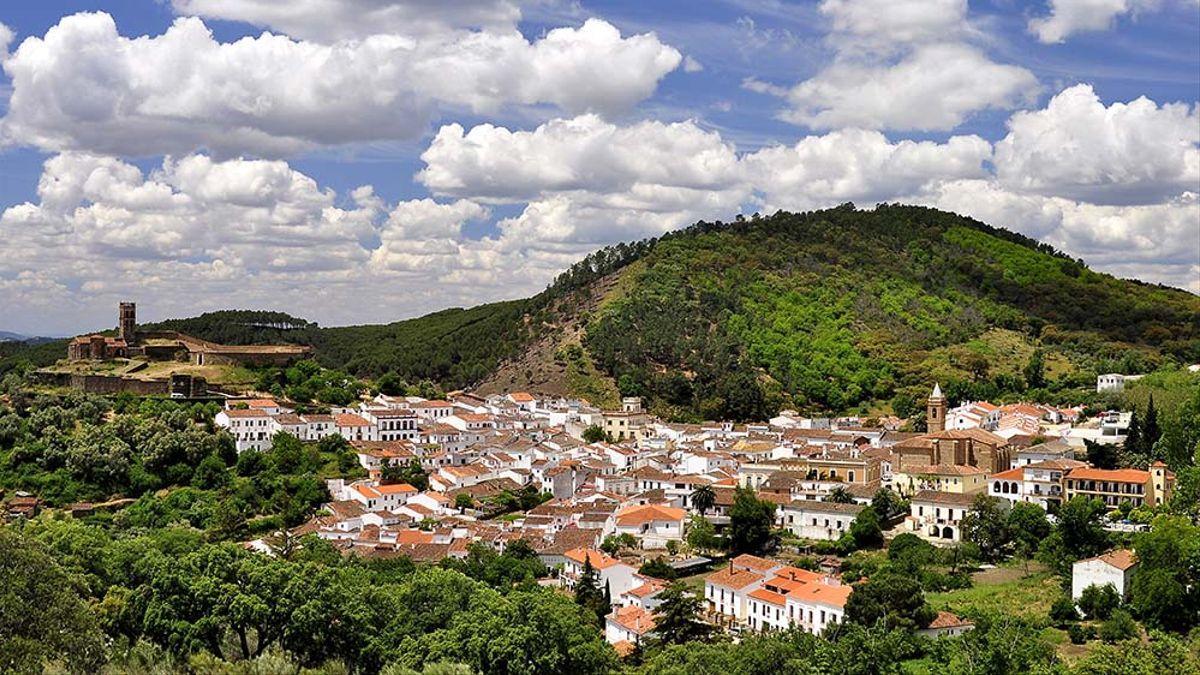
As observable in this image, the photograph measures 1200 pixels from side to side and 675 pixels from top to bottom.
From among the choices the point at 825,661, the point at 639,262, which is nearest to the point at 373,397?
the point at 639,262

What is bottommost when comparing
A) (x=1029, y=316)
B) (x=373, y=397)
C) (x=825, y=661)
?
(x=825, y=661)

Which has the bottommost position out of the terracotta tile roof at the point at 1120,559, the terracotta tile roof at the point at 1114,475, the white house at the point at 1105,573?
the white house at the point at 1105,573

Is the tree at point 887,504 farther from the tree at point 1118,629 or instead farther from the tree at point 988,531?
the tree at point 1118,629

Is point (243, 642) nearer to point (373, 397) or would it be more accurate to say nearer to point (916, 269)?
point (373, 397)

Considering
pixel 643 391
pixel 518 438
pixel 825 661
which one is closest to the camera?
pixel 825 661

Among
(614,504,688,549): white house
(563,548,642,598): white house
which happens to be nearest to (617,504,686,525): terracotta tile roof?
(614,504,688,549): white house

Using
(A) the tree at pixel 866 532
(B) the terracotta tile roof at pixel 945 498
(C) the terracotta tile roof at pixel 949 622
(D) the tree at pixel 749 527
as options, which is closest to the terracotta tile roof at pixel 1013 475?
(B) the terracotta tile roof at pixel 945 498
